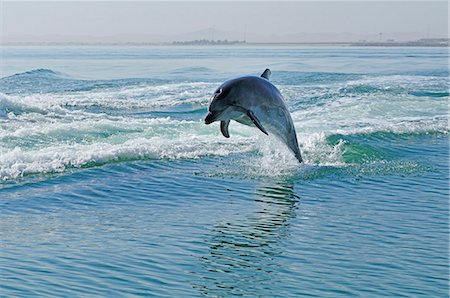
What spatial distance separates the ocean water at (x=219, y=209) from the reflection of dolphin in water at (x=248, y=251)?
0.03 meters

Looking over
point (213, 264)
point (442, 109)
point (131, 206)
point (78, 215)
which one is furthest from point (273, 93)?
point (442, 109)

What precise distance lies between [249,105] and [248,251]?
14.4 feet

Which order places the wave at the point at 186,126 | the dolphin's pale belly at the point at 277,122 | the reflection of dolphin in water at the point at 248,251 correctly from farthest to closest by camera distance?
the wave at the point at 186,126, the dolphin's pale belly at the point at 277,122, the reflection of dolphin in water at the point at 248,251

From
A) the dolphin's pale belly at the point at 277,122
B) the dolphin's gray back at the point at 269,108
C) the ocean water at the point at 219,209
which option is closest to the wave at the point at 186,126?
the ocean water at the point at 219,209

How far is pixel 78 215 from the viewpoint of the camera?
1434cm

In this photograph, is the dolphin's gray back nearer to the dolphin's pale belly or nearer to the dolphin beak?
the dolphin's pale belly

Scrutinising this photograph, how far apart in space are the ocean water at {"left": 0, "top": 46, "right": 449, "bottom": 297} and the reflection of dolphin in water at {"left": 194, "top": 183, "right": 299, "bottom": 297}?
0.03 meters

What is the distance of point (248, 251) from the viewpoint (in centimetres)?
1184

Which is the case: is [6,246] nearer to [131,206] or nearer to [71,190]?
[131,206]

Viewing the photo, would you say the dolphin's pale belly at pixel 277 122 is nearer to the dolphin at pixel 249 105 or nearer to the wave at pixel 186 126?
the dolphin at pixel 249 105

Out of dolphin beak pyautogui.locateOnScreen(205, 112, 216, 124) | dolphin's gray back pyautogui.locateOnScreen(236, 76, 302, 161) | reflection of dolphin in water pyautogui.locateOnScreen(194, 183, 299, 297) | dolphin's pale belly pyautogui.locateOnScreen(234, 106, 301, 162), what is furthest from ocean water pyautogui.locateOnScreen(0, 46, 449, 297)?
dolphin beak pyautogui.locateOnScreen(205, 112, 216, 124)

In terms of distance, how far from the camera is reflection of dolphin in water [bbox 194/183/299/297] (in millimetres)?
10242

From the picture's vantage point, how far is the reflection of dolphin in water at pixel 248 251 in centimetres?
1024

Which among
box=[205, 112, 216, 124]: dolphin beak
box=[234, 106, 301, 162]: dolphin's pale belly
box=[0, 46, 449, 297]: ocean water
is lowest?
box=[0, 46, 449, 297]: ocean water
